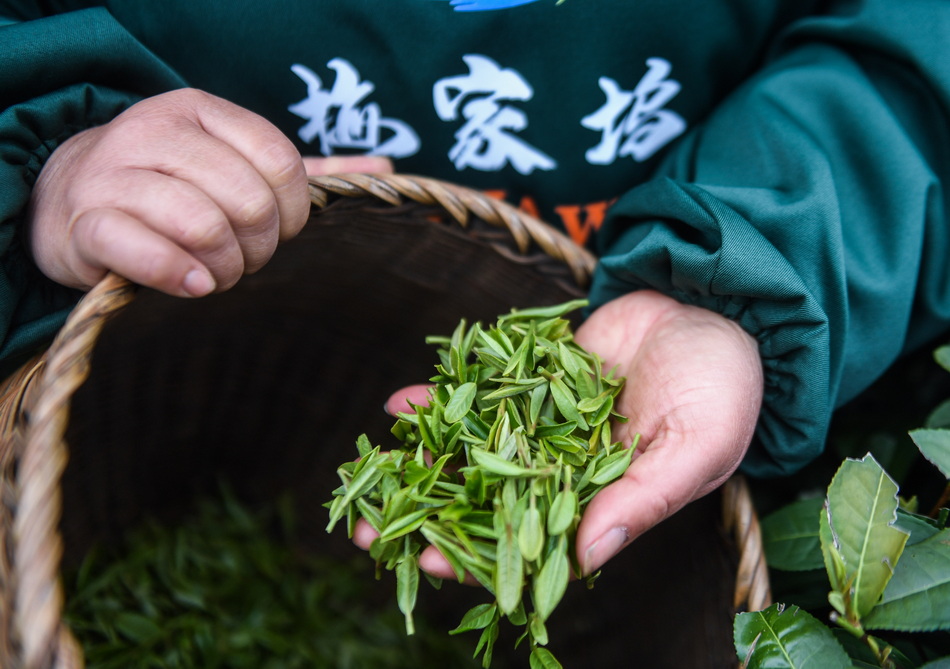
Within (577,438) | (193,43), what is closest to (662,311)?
(577,438)

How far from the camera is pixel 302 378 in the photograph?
44.4 inches

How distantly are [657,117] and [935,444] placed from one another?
0.54 metres

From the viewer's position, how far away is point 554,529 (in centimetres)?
57

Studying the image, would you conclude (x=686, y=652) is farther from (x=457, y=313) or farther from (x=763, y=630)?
(x=457, y=313)

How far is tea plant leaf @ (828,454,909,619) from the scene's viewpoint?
0.58m

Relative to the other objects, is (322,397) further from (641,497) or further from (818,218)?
(818,218)

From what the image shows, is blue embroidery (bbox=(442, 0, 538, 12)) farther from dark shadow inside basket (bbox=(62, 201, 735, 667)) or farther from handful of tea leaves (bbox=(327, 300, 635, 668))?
handful of tea leaves (bbox=(327, 300, 635, 668))

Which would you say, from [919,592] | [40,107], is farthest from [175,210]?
[919,592]

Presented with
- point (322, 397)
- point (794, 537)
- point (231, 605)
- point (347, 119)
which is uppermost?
point (347, 119)

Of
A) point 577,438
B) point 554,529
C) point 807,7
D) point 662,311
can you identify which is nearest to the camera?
point 554,529

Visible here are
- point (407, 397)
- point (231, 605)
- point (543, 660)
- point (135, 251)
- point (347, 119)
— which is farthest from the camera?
point (231, 605)

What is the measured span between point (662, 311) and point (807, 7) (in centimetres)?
50

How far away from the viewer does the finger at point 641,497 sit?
0.57m

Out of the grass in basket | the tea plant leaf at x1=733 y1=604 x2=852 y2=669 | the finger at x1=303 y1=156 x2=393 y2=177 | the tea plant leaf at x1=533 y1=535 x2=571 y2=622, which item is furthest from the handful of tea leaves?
the grass in basket
